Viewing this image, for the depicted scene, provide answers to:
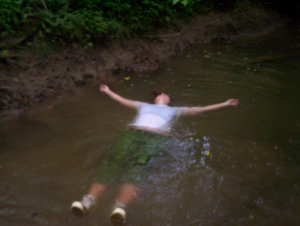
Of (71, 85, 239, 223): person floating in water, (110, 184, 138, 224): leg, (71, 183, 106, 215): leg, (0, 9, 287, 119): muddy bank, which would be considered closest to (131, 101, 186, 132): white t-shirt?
(71, 85, 239, 223): person floating in water

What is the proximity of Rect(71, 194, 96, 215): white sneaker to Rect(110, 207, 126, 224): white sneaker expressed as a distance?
34 centimetres

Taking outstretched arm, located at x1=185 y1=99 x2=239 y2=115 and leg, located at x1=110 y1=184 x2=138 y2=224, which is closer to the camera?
leg, located at x1=110 y1=184 x2=138 y2=224

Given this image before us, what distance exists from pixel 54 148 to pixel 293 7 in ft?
48.4

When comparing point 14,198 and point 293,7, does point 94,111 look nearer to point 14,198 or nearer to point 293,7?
point 14,198

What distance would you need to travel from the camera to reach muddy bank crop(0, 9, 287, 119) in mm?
5312

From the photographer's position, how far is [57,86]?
19.1ft

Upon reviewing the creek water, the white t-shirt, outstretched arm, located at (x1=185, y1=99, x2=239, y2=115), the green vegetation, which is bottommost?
the creek water

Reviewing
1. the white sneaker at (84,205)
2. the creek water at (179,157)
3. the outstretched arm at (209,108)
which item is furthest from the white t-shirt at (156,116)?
the white sneaker at (84,205)

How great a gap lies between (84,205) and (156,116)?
1839mm

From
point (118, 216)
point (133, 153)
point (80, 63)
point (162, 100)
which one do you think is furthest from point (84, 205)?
point (80, 63)

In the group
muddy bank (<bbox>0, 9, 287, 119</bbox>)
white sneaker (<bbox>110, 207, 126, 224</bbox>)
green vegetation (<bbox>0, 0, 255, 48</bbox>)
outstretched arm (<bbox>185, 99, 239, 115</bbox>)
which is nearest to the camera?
white sneaker (<bbox>110, 207, 126, 224</bbox>)

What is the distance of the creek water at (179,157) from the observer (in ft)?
10.5

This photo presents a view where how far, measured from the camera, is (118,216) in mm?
2953

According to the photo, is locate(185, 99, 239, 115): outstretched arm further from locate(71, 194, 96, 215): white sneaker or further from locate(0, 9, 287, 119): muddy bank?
locate(0, 9, 287, 119): muddy bank
